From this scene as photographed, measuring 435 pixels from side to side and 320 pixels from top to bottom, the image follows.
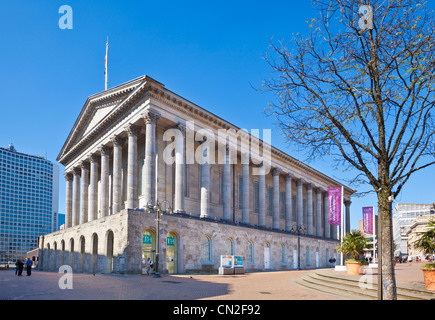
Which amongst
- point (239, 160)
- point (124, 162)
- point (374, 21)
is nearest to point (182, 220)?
point (124, 162)

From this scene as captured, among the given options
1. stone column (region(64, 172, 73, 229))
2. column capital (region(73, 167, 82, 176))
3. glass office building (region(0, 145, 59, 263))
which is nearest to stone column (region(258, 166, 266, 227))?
column capital (region(73, 167, 82, 176))

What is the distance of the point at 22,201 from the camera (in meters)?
165

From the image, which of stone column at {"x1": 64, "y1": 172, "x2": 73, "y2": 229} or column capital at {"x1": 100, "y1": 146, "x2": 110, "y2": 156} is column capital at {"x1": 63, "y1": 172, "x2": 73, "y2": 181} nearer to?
stone column at {"x1": 64, "y1": 172, "x2": 73, "y2": 229}

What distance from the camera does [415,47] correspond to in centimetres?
1270

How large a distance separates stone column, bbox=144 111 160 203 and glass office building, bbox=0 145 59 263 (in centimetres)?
14450

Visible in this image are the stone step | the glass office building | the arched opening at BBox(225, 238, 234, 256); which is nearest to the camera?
the stone step

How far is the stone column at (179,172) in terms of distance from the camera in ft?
130

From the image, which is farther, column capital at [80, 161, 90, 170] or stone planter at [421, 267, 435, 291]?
column capital at [80, 161, 90, 170]

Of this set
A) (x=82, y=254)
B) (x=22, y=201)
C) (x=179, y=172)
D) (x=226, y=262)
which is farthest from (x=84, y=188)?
(x=22, y=201)

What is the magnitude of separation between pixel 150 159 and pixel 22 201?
149387 mm

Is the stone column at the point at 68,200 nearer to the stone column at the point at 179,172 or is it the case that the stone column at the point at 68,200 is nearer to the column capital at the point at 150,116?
the stone column at the point at 179,172

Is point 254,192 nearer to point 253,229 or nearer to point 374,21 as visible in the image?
point 253,229

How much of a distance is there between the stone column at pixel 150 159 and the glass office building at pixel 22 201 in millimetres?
144497

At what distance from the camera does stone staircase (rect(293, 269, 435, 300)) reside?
15.4 m
